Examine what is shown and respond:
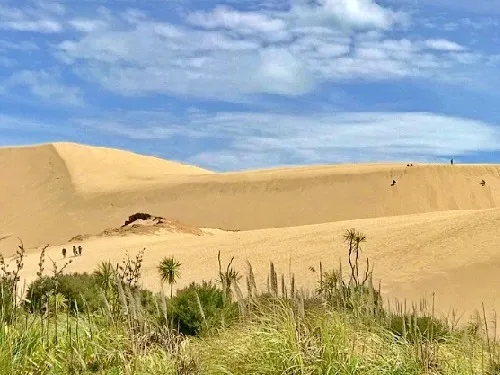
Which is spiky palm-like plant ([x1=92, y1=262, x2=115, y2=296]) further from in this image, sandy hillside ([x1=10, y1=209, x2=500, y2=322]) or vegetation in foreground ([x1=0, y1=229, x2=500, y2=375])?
sandy hillside ([x1=10, y1=209, x2=500, y2=322])

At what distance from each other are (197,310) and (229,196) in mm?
61858

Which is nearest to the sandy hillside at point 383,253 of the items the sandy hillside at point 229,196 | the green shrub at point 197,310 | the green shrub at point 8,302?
the green shrub at point 197,310

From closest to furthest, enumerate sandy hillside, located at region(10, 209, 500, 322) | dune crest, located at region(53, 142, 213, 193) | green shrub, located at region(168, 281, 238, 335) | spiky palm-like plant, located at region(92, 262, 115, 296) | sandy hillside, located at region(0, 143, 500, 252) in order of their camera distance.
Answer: green shrub, located at region(168, 281, 238, 335) < spiky palm-like plant, located at region(92, 262, 115, 296) < sandy hillside, located at region(10, 209, 500, 322) < sandy hillside, located at region(0, 143, 500, 252) < dune crest, located at region(53, 142, 213, 193)

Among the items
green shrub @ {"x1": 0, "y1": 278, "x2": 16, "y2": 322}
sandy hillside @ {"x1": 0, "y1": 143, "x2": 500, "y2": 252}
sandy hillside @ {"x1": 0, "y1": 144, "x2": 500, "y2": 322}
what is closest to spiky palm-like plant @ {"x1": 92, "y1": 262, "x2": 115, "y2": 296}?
green shrub @ {"x1": 0, "y1": 278, "x2": 16, "y2": 322}

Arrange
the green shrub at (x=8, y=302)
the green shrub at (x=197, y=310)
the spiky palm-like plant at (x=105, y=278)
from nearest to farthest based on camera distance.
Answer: the green shrub at (x=8, y=302), the green shrub at (x=197, y=310), the spiky palm-like plant at (x=105, y=278)

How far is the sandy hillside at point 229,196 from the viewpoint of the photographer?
65.8 metres

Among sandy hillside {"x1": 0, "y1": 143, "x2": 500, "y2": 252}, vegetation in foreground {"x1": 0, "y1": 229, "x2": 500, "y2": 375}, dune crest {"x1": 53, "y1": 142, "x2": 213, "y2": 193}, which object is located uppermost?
dune crest {"x1": 53, "y1": 142, "x2": 213, "y2": 193}

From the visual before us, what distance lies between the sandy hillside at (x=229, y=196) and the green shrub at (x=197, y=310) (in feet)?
171

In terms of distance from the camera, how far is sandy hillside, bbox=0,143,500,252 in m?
65.8

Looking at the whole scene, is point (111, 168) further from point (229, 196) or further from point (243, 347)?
point (243, 347)

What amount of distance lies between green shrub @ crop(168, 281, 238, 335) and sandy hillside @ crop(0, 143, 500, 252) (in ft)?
171

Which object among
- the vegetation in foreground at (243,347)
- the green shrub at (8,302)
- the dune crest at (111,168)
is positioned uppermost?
the dune crest at (111,168)

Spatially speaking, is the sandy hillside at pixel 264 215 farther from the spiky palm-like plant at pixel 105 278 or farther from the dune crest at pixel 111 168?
the spiky palm-like plant at pixel 105 278

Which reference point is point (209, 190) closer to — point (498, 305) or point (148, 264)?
point (148, 264)
